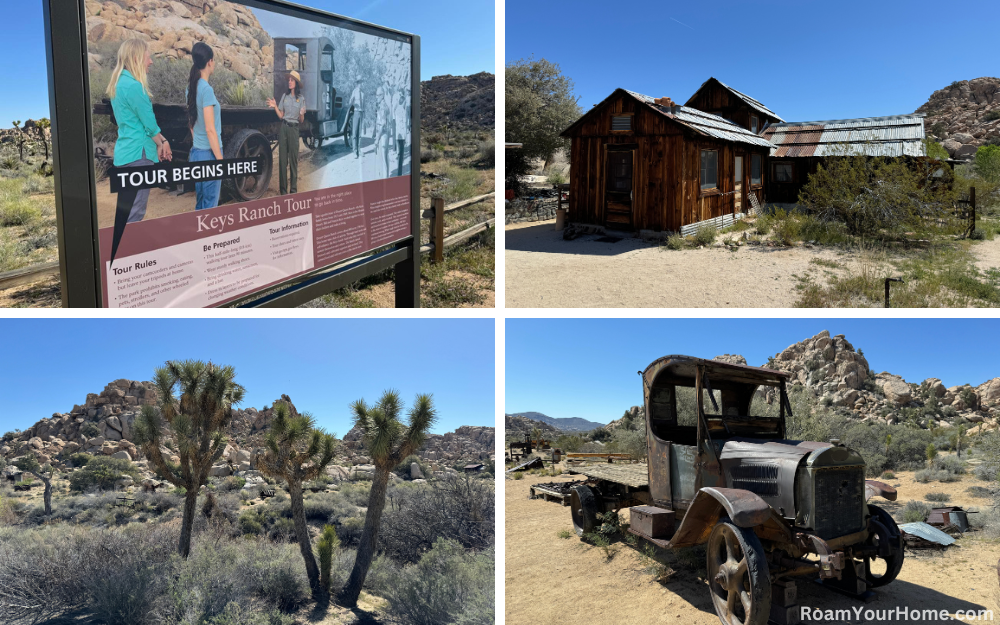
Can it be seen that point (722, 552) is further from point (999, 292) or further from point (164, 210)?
point (999, 292)

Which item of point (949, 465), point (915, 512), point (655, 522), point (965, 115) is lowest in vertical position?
point (949, 465)

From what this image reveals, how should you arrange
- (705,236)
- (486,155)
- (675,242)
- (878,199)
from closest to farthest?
(675,242) → (705,236) → (878,199) → (486,155)

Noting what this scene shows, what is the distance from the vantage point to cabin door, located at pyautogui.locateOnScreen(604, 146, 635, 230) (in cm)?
1598

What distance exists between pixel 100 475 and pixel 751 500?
58.2ft

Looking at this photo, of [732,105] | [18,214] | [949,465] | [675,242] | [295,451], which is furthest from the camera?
[732,105]

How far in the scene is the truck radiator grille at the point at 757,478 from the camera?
16.9ft

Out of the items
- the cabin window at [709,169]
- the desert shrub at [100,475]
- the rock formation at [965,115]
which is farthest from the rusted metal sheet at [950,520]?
the rock formation at [965,115]

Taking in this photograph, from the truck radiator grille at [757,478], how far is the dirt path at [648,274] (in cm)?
436

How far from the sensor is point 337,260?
24.8ft

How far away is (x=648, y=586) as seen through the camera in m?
6.05

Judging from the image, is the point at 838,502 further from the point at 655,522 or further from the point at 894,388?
the point at 894,388

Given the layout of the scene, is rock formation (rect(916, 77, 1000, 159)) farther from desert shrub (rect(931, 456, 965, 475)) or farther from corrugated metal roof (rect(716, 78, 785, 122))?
desert shrub (rect(931, 456, 965, 475))

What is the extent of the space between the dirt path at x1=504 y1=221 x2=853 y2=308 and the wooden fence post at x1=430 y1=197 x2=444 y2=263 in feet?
5.05

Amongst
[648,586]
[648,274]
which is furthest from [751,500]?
[648,274]
